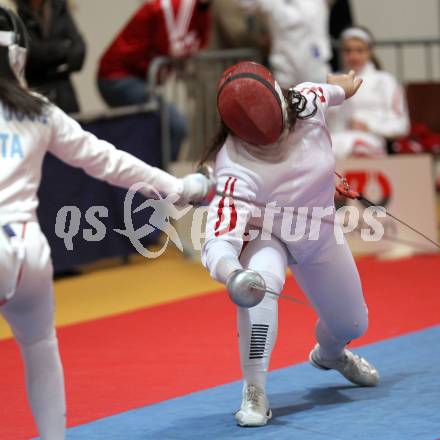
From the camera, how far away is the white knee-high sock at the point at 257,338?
365cm

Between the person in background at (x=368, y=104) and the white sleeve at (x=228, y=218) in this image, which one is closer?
the white sleeve at (x=228, y=218)

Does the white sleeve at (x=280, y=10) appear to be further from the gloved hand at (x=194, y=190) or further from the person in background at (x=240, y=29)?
the gloved hand at (x=194, y=190)

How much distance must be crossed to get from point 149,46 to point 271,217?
4.43m

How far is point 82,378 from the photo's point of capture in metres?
4.64

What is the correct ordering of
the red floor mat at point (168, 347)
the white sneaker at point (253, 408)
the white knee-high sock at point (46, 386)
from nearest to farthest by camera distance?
1. the white knee-high sock at point (46, 386)
2. the white sneaker at point (253, 408)
3. the red floor mat at point (168, 347)

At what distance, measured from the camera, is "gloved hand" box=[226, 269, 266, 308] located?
3.31m

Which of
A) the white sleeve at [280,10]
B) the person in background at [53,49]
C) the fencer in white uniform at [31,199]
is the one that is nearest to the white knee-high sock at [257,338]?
the fencer in white uniform at [31,199]

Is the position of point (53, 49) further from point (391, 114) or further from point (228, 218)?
point (228, 218)

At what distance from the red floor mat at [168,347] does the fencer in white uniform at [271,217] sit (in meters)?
0.73

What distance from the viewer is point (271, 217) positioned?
3.75m

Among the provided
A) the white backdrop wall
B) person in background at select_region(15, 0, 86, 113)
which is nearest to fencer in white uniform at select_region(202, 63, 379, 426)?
person in background at select_region(15, 0, 86, 113)

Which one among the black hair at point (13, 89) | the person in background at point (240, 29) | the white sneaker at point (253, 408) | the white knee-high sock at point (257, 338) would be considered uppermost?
the black hair at point (13, 89)

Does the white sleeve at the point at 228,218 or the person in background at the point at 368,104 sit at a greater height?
the white sleeve at the point at 228,218

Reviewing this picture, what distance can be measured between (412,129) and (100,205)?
2.75 m
